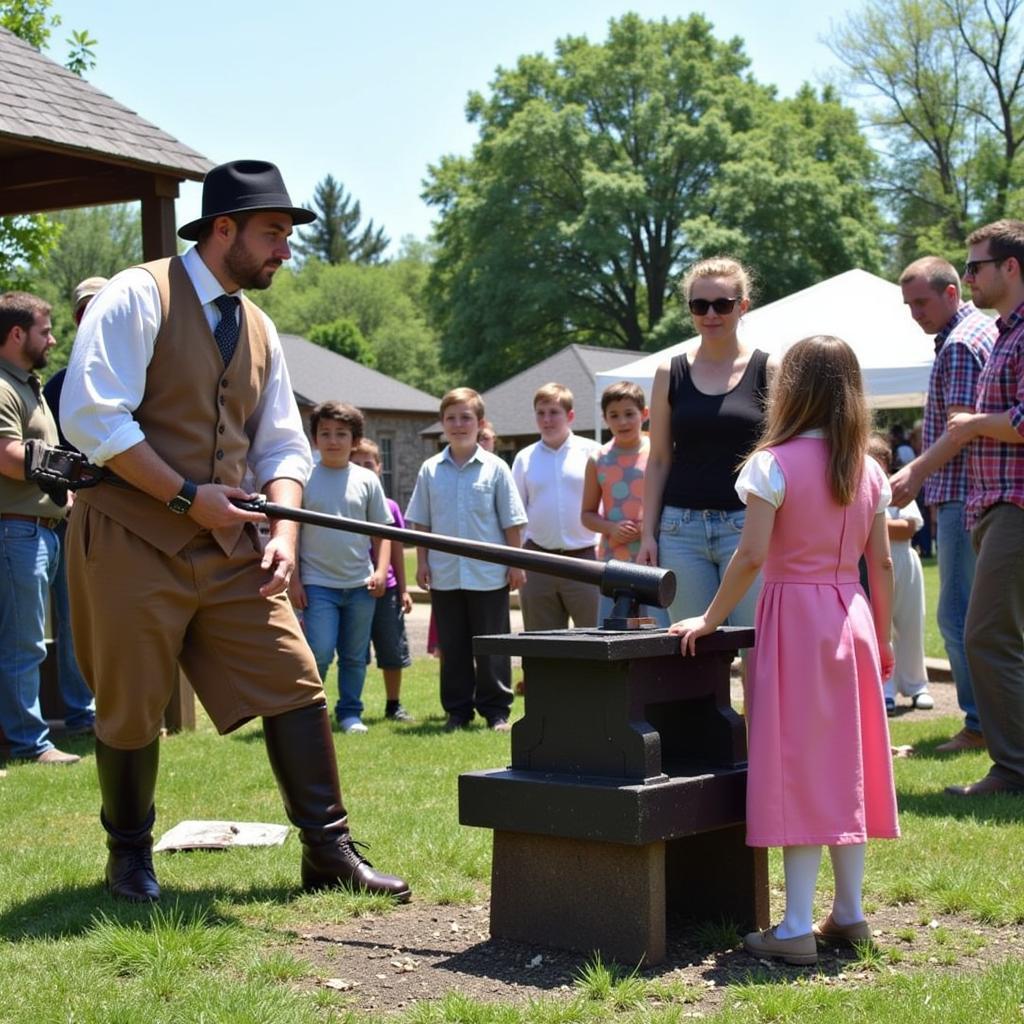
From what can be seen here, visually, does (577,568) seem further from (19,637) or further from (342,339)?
(342,339)

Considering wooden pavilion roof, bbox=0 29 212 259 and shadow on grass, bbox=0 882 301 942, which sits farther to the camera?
wooden pavilion roof, bbox=0 29 212 259

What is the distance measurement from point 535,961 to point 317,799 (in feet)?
3.39

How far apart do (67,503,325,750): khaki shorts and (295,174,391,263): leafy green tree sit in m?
106

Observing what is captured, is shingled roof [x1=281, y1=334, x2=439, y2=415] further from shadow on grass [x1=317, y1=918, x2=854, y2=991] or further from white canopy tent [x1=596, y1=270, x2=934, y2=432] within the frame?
shadow on grass [x1=317, y1=918, x2=854, y2=991]

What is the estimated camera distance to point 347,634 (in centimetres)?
959

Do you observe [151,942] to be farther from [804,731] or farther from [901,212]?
[901,212]

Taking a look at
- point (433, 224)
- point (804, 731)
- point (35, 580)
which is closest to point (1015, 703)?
point (804, 731)

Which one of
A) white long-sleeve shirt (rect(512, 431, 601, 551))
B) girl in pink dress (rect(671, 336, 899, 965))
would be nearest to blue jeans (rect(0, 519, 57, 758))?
white long-sleeve shirt (rect(512, 431, 601, 551))

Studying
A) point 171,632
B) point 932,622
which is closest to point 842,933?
point 171,632

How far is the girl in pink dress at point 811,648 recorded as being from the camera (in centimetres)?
420

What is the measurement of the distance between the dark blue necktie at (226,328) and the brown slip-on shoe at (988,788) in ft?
12.5

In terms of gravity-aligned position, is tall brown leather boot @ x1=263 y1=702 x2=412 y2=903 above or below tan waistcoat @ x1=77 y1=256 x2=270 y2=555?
below

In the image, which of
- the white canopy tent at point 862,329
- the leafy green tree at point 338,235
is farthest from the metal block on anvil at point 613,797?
the leafy green tree at point 338,235

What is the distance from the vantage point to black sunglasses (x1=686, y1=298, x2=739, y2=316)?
5594 mm
